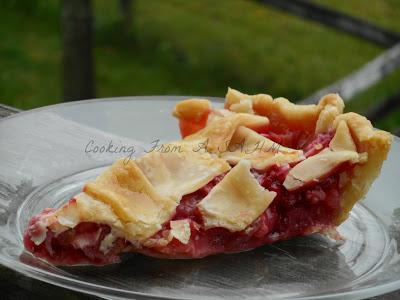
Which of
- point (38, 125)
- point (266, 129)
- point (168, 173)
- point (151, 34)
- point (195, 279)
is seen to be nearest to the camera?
point (195, 279)

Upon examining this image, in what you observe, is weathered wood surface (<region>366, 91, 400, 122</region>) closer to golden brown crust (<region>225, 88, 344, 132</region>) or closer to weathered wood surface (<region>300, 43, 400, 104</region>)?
weathered wood surface (<region>300, 43, 400, 104</region>)

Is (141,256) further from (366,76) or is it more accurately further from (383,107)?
(383,107)

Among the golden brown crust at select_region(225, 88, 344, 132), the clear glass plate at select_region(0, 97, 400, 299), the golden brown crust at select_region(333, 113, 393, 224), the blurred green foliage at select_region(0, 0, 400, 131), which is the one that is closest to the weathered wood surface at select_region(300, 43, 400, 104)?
the blurred green foliage at select_region(0, 0, 400, 131)

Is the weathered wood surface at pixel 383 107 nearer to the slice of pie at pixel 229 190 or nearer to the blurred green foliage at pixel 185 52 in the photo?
the blurred green foliage at pixel 185 52

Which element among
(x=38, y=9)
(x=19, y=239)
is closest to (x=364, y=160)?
(x=19, y=239)

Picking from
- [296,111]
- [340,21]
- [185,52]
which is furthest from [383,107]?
[296,111]

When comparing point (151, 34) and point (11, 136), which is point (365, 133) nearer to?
point (11, 136)
